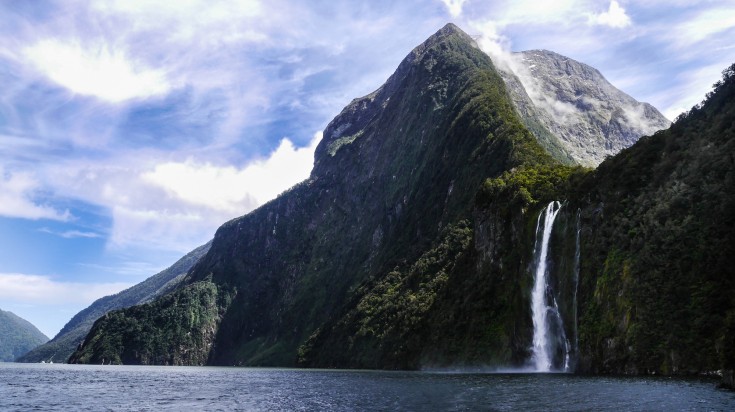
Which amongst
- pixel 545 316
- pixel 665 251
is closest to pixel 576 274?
pixel 545 316

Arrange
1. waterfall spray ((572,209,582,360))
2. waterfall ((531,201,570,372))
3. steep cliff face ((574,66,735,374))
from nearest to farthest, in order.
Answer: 1. steep cliff face ((574,66,735,374))
2. waterfall spray ((572,209,582,360))
3. waterfall ((531,201,570,372))

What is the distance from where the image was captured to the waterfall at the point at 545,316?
10294cm

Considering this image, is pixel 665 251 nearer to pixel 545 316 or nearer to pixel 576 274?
pixel 576 274

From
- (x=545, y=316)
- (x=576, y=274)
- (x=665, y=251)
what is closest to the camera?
(x=665, y=251)

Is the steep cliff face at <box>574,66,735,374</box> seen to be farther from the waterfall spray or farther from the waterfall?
the waterfall

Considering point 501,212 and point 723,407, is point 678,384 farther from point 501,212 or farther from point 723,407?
point 501,212

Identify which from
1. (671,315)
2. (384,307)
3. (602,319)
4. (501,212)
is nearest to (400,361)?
(384,307)

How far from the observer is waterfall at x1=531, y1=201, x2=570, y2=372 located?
103m

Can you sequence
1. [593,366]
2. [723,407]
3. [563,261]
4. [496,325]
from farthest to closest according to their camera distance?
[496,325]
[563,261]
[593,366]
[723,407]

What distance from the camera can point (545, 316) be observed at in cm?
10775

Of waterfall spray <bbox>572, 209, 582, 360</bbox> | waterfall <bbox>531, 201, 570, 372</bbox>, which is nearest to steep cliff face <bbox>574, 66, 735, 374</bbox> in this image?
waterfall spray <bbox>572, 209, 582, 360</bbox>

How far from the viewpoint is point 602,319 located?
8969 centimetres

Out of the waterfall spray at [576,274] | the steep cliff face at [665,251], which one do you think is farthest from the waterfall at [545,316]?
the steep cliff face at [665,251]

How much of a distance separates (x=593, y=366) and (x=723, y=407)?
53192 millimetres
